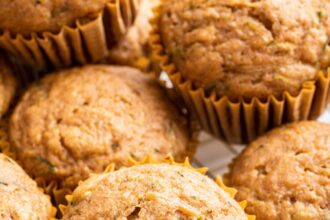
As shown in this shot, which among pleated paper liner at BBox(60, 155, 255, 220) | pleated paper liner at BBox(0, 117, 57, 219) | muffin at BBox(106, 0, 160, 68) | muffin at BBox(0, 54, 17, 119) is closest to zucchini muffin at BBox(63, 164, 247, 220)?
pleated paper liner at BBox(60, 155, 255, 220)

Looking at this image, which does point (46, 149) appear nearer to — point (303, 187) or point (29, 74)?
point (29, 74)

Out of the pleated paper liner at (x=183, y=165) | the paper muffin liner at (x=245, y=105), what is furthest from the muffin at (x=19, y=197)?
the paper muffin liner at (x=245, y=105)

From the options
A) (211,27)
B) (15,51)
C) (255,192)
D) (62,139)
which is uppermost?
(211,27)

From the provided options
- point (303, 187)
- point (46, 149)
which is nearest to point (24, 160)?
point (46, 149)

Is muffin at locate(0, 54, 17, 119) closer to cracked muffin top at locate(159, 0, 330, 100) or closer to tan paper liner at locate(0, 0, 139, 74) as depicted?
tan paper liner at locate(0, 0, 139, 74)

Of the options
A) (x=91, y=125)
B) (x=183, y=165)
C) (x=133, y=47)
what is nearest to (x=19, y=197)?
(x=91, y=125)

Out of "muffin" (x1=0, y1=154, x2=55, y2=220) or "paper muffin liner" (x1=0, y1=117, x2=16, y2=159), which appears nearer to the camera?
"muffin" (x1=0, y1=154, x2=55, y2=220)
